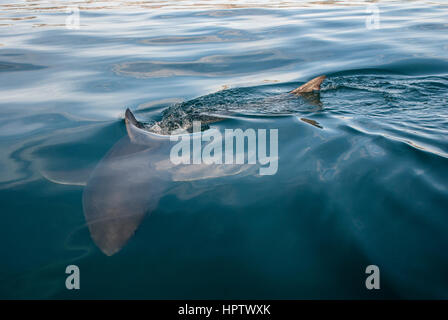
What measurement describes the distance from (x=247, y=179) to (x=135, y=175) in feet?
3.70

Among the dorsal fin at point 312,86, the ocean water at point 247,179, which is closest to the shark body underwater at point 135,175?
the ocean water at point 247,179

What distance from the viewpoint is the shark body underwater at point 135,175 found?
10.5 ft

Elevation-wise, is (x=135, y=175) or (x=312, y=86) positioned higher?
(x=312, y=86)

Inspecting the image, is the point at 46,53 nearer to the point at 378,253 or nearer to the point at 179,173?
the point at 179,173

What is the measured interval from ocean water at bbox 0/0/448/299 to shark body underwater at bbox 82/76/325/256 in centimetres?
7

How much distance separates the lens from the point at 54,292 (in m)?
2.59

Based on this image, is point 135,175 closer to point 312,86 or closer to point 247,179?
point 247,179

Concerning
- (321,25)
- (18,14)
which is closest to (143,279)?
(321,25)

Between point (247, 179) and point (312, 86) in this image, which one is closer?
point (247, 179)

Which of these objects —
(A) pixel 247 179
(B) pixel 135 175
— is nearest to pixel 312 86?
(A) pixel 247 179

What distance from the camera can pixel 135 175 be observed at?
392 cm

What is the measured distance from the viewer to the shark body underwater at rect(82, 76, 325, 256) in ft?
10.5

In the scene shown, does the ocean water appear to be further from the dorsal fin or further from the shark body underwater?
A: the dorsal fin
